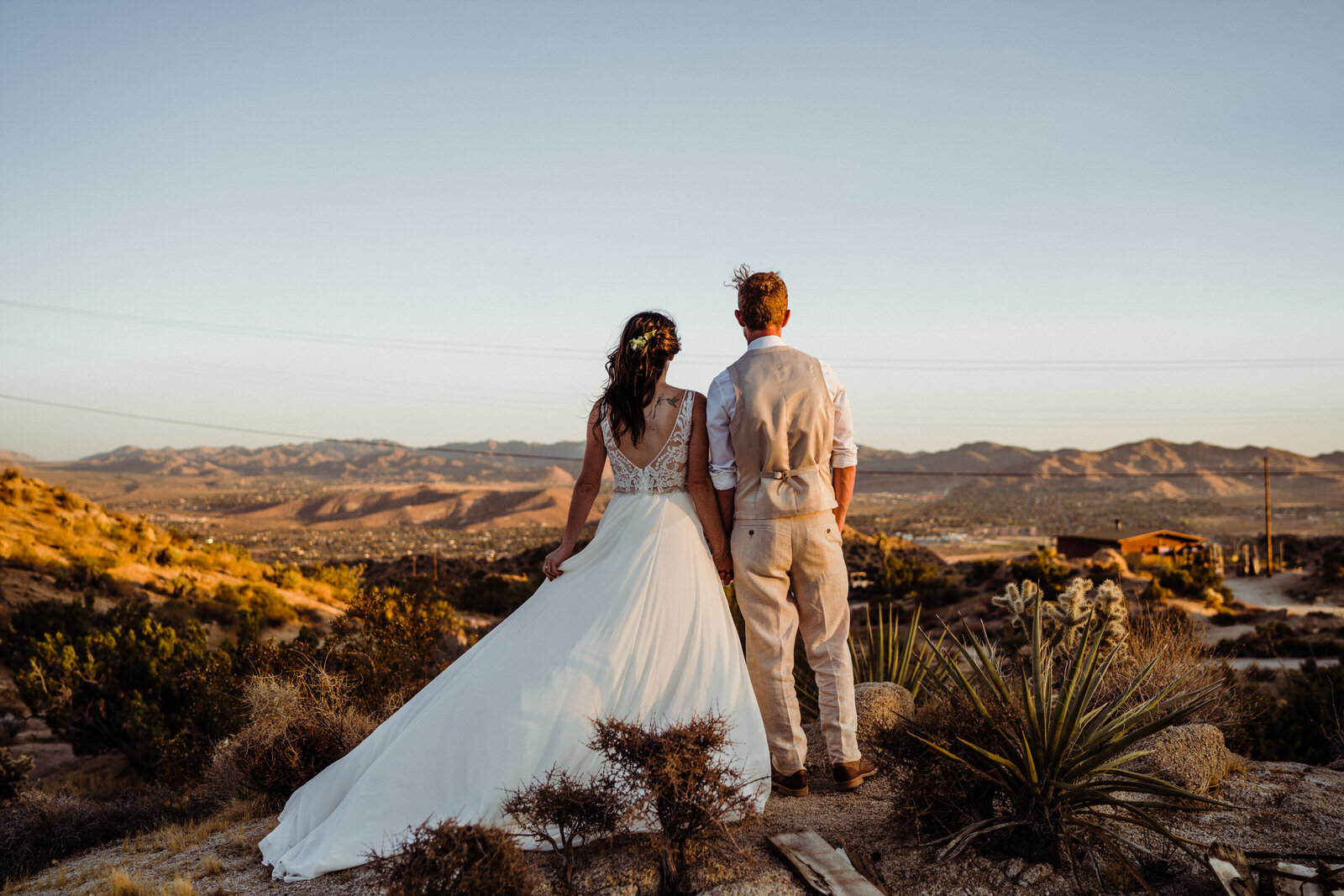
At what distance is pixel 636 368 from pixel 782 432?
2.75 feet

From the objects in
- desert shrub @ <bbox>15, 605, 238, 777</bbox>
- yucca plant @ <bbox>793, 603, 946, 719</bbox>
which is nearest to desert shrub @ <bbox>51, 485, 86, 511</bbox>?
desert shrub @ <bbox>15, 605, 238, 777</bbox>

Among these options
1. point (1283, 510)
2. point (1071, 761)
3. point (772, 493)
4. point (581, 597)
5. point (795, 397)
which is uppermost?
point (795, 397)

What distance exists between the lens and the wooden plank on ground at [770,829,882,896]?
3127mm

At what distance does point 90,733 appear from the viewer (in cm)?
1108

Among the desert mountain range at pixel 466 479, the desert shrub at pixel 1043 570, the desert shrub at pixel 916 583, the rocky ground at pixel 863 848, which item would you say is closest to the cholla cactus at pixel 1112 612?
the rocky ground at pixel 863 848

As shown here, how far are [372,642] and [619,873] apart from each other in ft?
19.1

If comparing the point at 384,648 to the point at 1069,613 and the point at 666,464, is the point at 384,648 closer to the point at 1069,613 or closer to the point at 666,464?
the point at 666,464

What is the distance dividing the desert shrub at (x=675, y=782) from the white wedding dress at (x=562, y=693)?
1.01 feet

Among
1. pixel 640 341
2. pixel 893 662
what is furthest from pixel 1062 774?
pixel 640 341

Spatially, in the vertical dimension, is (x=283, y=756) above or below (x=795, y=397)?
below

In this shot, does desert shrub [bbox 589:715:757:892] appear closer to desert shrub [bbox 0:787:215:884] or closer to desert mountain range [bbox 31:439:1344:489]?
desert shrub [bbox 0:787:215:884]

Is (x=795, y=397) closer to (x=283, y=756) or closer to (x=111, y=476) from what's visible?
(x=283, y=756)

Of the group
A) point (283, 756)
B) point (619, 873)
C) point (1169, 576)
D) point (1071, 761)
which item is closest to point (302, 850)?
point (619, 873)

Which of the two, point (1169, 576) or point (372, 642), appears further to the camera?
point (1169, 576)
